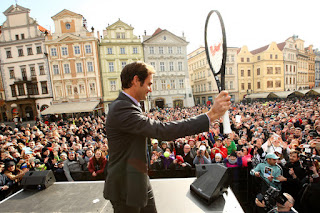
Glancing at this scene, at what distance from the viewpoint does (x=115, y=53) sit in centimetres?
2812

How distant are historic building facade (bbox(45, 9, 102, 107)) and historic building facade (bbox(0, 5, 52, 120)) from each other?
1397 millimetres

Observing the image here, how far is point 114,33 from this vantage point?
1101 inches

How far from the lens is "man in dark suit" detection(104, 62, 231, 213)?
1455 millimetres

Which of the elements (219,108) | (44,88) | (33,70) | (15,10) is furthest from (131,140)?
(15,10)

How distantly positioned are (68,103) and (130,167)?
2810cm

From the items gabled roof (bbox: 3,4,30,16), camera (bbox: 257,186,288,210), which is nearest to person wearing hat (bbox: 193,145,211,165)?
camera (bbox: 257,186,288,210)

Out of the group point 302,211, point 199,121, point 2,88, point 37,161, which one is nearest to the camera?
point 199,121

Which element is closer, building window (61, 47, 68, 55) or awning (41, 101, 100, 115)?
awning (41, 101, 100, 115)

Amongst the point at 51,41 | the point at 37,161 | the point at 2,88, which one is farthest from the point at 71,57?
the point at 37,161

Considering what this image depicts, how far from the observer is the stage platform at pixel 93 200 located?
245 centimetres

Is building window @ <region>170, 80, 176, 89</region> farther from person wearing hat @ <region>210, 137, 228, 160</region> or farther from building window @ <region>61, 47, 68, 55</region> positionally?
person wearing hat @ <region>210, 137, 228, 160</region>

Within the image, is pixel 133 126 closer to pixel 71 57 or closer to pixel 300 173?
pixel 300 173

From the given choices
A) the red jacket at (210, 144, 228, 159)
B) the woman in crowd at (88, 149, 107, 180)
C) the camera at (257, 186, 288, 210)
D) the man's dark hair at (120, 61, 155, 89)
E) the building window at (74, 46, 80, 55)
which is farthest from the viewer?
the building window at (74, 46, 80, 55)

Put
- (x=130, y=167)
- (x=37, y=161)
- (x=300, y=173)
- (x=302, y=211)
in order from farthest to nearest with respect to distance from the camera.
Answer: (x=37, y=161)
(x=300, y=173)
(x=302, y=211)
(x=130, y=167)
